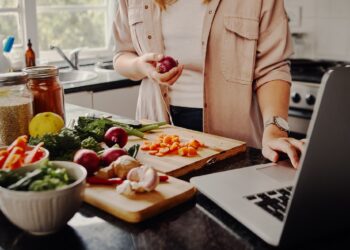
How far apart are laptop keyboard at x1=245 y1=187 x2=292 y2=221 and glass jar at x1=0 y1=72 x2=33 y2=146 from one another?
69 centimetres

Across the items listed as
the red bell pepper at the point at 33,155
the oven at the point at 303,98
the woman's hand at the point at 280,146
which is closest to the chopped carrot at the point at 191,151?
the woman's hand at the point at 280,146

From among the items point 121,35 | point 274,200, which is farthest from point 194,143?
point 121,35

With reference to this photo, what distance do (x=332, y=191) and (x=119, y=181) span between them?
46 centimetres

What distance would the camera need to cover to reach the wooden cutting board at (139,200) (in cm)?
92

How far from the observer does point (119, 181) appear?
1.05 m

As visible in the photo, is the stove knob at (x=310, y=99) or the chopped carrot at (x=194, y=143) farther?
the stove knob at (x=310, y=99)

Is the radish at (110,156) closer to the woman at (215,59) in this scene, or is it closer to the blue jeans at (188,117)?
the woman at (215,59)

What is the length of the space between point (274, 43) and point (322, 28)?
5.29ft

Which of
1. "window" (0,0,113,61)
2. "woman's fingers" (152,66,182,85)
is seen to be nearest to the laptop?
"woman's fingers" (152,66,182,85)

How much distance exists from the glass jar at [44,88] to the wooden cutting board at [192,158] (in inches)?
10.1

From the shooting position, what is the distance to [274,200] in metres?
0.91

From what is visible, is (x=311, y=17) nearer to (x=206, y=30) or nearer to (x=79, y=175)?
(x=206, y=30)

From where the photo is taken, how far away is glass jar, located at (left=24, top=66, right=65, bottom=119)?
4.56 ft

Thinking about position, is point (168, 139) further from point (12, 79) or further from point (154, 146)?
point (12, 79)
